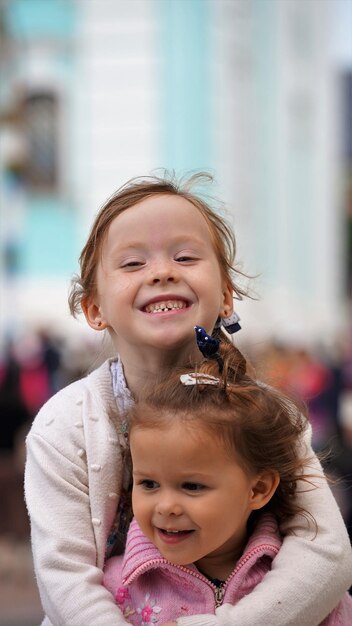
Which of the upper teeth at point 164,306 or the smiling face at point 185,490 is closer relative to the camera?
the smiling face at point 185,490

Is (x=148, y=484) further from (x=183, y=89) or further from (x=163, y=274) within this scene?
(x=183, y=89)

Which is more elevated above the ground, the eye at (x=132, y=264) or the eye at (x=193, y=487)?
the eye at (x=132, y=264)

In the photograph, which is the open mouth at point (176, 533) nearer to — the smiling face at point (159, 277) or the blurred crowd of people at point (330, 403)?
the smiling face at point (159, 277)

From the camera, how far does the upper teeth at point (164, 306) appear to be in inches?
105

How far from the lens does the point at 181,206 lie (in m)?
2.76

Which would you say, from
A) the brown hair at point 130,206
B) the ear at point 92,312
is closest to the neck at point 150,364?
the ear at point 92,312

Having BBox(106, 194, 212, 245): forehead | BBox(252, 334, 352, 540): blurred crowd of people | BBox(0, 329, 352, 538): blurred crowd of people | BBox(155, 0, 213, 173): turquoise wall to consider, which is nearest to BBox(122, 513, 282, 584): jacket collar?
BBox(0, 329, 352, 538): blurred crowd of people

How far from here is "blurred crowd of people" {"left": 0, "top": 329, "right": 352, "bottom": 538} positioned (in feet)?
22.1

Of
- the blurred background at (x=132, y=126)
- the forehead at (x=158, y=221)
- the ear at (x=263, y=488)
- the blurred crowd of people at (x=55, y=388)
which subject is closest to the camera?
the ear at (x=263, y=488)

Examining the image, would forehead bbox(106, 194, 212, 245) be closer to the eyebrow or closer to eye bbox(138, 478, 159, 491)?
the eyebrow

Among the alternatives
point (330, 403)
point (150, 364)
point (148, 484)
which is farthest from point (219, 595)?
point (330, 403)

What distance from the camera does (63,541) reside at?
2.59m

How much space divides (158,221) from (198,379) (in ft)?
1.26

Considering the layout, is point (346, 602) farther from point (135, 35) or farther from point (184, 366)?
point (135, 35)
